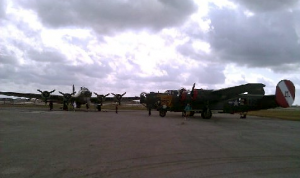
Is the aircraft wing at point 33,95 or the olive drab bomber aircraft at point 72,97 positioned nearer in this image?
the olive drab bomber aircraft at point 72,97

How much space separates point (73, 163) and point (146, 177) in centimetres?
196

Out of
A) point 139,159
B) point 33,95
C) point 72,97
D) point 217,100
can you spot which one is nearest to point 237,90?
point 217,100

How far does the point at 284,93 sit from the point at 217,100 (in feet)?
22.2

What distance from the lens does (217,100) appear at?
87.6 feet

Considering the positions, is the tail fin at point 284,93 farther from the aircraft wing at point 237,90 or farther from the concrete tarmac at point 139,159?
the concrete tarmac at point 139,159

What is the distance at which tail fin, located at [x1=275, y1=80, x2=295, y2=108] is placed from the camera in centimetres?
2680

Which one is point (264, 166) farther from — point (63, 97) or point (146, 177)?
point (63, 97)

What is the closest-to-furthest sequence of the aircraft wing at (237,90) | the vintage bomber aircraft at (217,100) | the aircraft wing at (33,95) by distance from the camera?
the aircraft wing at (237,90), the vintage bomber aircraft at (217,100), the aircraft wing at (33,95)

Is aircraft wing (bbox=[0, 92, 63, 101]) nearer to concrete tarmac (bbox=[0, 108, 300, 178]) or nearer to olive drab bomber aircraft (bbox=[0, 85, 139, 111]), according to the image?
olive drab bomber aircraft (bbox=[0, 85, 139, 111])

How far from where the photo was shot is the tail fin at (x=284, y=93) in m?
26.8

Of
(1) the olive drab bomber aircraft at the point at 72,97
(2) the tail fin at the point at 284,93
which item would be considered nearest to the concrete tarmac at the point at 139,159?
(2) the tail fin at the point at 284,93

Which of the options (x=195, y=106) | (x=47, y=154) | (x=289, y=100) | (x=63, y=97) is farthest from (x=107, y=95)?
(x=47, y=154)

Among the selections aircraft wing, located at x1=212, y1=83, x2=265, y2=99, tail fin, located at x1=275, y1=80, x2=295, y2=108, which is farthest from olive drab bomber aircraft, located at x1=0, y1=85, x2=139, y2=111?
tail fin, located at x1=275, y1=80, x2=295, y2=108

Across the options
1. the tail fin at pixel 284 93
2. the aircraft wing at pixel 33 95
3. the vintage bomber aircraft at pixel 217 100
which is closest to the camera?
the vintage bomber aircraft at pixel 217 100
